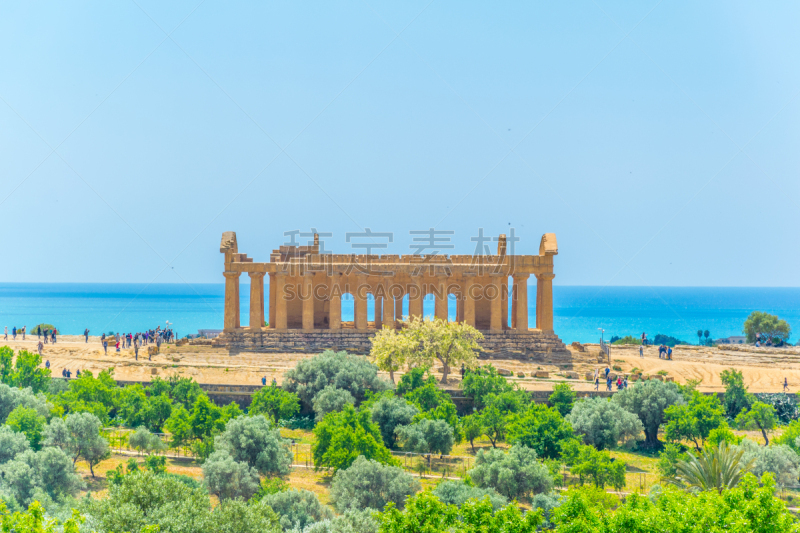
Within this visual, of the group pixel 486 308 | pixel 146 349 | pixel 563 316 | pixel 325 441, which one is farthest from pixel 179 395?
pixel 563 316

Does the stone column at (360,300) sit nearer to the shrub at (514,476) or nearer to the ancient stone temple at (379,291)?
the ancient stone temple at (379,291)

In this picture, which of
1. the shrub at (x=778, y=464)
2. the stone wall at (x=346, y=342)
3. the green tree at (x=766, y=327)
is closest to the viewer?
the shrub at (x=778, y=464)

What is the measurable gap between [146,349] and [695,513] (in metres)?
41.2

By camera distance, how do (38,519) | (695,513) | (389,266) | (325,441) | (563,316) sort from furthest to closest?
(563,316)
(389,266)
(325,441)
(695,513)
(38,519)

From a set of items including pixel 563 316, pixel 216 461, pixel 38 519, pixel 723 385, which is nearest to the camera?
pixel 38 519

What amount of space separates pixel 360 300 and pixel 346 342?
337 cm

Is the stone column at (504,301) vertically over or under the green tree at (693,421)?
over

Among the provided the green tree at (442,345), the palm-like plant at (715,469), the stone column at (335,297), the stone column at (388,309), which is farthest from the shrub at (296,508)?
the stone column at (388,309)

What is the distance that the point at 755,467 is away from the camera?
2756cm

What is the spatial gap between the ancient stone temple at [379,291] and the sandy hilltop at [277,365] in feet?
7.14

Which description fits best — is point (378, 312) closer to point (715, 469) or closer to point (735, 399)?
point (735, 399)

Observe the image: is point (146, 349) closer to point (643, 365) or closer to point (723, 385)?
point (643, 365)

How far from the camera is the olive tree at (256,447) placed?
28.3 m

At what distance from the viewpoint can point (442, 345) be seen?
141ft
